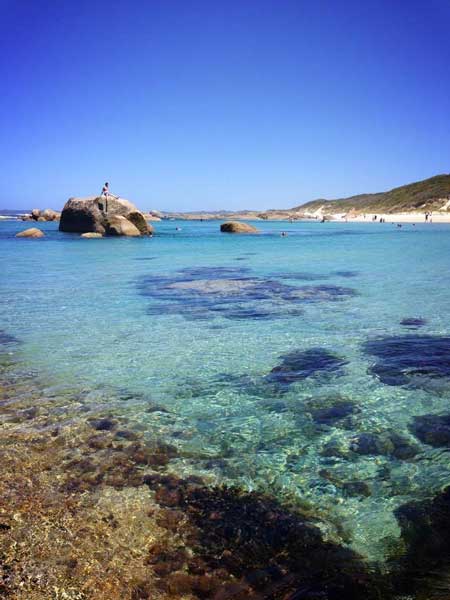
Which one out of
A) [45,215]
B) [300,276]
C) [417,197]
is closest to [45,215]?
[45,215]

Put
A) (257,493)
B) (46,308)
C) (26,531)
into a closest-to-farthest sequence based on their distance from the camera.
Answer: (26,531), (257,493), (46,308)

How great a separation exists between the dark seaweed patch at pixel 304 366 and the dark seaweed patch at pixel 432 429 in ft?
5.58

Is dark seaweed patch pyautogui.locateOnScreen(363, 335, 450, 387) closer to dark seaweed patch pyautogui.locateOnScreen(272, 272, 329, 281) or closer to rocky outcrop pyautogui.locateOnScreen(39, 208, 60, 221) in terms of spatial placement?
dark seaweed patch pyautogui.locateOnScreen(272, 272, 329, 281)

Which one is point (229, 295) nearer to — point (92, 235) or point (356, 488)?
point (356, 488)

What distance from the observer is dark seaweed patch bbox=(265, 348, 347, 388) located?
21.9 feet

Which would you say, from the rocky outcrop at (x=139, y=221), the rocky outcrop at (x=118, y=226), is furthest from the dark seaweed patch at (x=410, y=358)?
the rocky outcrop at (x=139, y=221)

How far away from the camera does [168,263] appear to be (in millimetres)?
23641

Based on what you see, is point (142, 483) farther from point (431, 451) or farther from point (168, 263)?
point (168, 263)

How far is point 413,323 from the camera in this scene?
9.77m

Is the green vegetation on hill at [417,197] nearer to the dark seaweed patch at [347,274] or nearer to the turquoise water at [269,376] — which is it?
the dark seaweed patch at [347,274]

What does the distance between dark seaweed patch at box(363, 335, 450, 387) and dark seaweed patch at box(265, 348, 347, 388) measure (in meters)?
0.68

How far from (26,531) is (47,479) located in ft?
2.42

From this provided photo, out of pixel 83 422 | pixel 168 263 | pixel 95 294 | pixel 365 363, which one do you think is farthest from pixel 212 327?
pixel 168 263

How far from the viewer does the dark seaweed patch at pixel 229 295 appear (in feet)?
37.3
